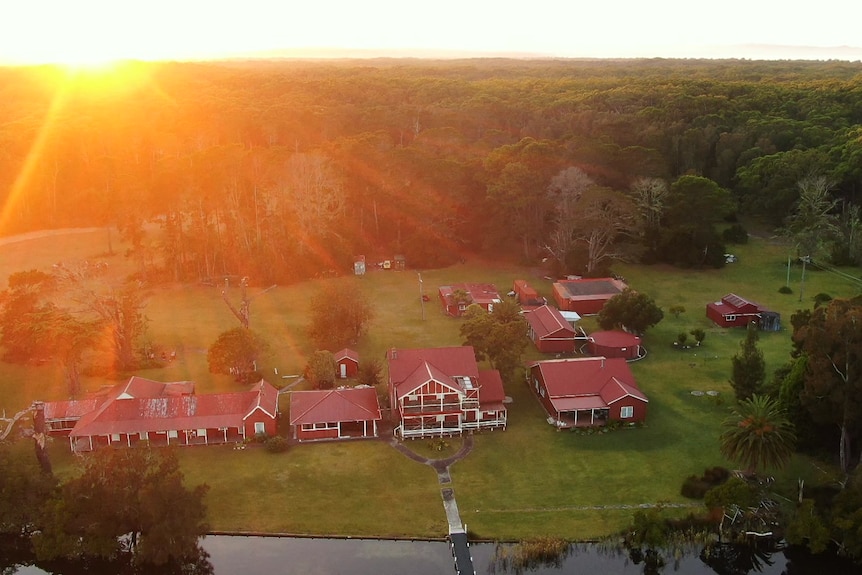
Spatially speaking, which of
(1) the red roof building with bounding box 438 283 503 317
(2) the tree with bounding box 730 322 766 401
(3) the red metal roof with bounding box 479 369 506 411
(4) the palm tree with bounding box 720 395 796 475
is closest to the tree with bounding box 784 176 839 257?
(1) the red roof building with bounding box 438 283 503 317

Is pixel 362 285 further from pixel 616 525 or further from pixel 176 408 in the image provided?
pixel 616 525

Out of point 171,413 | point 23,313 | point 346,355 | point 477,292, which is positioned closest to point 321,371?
point 346,355

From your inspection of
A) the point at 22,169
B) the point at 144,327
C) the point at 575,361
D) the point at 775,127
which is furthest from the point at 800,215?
the point at 22,169

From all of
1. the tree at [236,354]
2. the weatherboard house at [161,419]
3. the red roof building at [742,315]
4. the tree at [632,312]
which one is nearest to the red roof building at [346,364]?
the tree at [236,354]

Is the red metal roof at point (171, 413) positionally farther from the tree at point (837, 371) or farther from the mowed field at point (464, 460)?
the tree at point (837, 371)

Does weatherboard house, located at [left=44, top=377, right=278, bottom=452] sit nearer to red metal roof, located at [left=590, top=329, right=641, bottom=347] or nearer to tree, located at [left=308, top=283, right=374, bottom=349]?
tree, located at [left=308, top=283, right=374, bottom=349]
